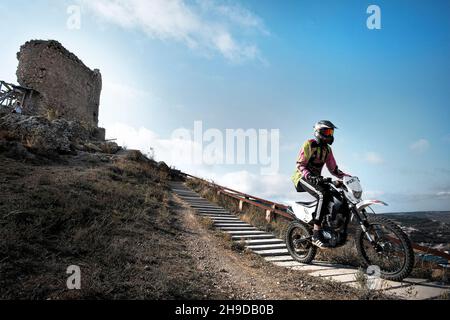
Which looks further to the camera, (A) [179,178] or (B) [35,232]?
(A) [179,178]

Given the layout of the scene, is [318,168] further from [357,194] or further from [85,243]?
[85,243]

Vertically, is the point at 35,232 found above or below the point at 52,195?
below

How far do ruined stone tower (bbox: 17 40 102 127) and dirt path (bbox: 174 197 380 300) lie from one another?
18102 mm

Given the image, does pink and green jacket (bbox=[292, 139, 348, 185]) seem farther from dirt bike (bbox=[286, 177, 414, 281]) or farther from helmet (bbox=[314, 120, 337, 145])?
→ dirt bike (bbox=[286, 177, 414, 281])

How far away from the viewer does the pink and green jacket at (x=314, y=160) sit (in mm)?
5105

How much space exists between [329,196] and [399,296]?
5.91 feet

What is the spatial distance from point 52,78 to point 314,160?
922 inches

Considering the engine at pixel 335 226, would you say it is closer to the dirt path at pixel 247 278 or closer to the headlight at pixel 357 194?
the headlight at pixel 357 194

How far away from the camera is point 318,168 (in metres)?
5.30

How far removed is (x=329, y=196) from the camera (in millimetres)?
4715

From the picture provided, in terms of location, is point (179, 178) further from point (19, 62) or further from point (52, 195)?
point (19, 62)

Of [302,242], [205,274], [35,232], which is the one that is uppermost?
[35,232]

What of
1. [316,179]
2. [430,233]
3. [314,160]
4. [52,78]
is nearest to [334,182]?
[316,179]
